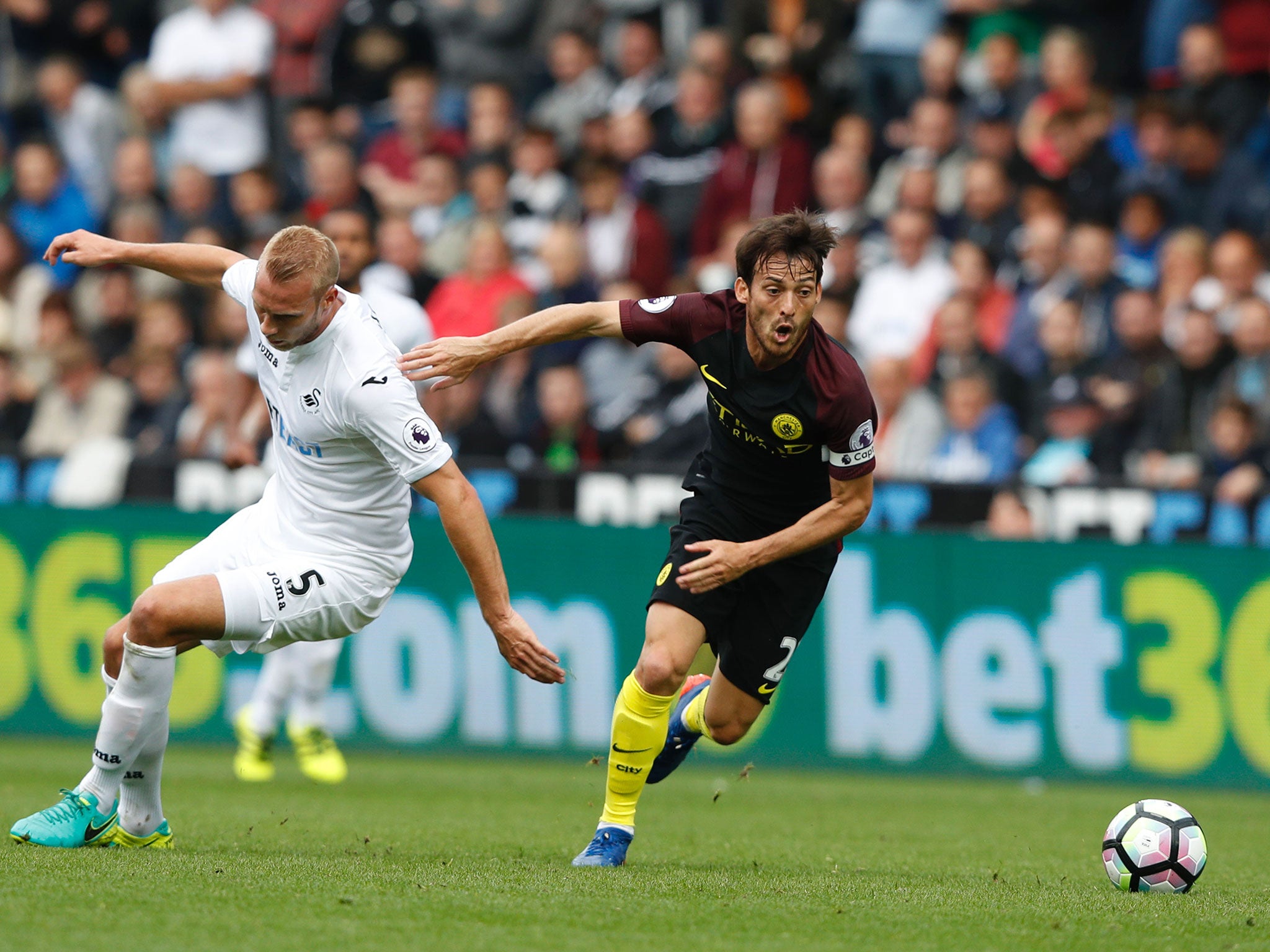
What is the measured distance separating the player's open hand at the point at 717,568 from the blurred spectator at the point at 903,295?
7127 millimetres

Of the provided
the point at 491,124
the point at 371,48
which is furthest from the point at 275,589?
the point at 371,48

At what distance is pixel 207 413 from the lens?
13.6 metres

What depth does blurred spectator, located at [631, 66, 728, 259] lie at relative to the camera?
15.2 m

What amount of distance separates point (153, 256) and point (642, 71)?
382 inches

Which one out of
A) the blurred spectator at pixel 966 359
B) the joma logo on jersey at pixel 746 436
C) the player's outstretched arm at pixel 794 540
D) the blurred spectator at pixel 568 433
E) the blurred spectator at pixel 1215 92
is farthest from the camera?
the blurred spectator at pixel 1215 92

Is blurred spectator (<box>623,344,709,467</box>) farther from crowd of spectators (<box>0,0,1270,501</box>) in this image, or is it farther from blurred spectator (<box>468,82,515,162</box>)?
blurred spectator (<box>468,82,515,162</box>)

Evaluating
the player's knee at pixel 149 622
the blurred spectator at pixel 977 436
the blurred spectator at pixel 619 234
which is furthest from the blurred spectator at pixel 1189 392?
the player's knee at pixel 149 622

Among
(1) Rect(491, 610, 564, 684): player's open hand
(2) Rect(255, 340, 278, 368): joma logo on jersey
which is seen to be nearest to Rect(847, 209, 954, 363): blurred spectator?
(2) Rect(255, 340, 278, 368): joma logo on jersey

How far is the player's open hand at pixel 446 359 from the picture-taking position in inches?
247

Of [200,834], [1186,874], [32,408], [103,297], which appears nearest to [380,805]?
[200,834]

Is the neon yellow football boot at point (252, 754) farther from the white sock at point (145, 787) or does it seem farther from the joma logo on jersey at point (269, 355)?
the joma logo on jersey at point (269, 355)

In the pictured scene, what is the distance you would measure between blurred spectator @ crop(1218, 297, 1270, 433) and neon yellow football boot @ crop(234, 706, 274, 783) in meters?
6.79

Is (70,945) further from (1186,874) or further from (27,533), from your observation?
(27,533)

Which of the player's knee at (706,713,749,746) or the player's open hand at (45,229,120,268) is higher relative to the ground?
the player's open hand at (45,229,120,268)
